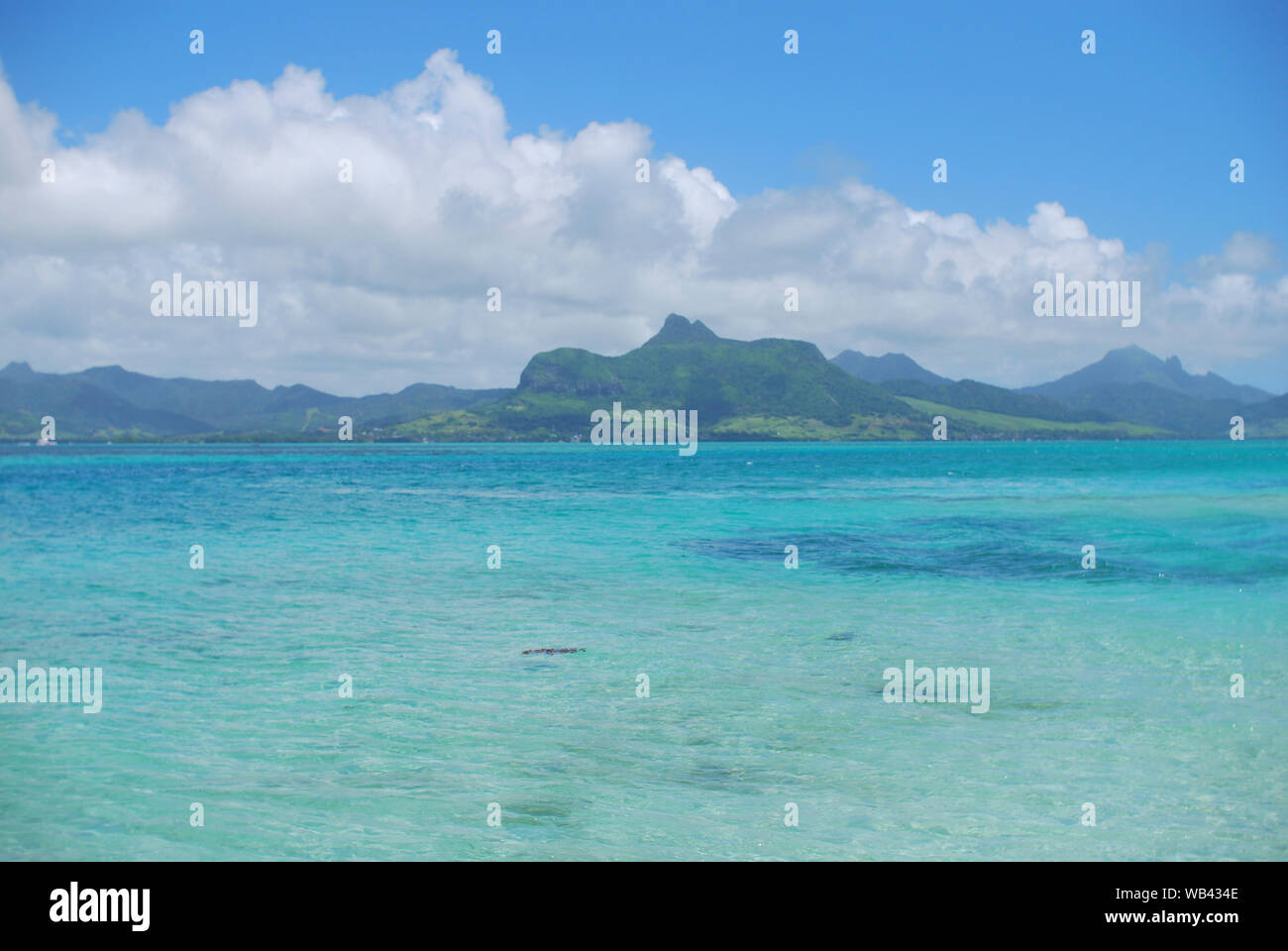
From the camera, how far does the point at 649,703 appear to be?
43.1 ft

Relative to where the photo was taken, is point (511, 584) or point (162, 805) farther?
point (511, 584)

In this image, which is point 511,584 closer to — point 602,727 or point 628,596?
point 628,596

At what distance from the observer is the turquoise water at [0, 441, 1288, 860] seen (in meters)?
8.93

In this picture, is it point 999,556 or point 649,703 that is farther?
point 999,556

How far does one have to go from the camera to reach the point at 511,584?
24031 millimetres

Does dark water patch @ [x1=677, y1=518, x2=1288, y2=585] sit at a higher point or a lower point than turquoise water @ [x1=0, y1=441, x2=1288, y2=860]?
higher

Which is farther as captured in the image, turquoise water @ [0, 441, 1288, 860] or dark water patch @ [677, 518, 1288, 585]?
dark water patch @ [677, 518, 1288, 585]

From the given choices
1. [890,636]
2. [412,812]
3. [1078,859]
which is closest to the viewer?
[1078,859]

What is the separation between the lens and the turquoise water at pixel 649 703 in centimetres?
893

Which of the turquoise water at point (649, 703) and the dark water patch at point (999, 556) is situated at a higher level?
the dark water patch at point (999, 556)

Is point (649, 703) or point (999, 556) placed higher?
point (999, 556)

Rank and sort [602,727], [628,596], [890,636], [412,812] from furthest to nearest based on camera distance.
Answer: [628,596] → [890,636] → [602,727] → [412,812]
